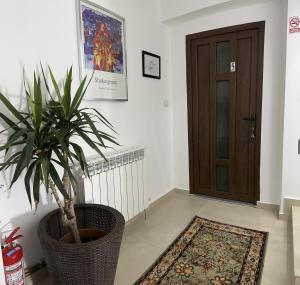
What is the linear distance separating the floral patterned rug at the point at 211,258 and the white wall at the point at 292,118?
2.12 feet

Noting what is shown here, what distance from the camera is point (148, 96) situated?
296cm

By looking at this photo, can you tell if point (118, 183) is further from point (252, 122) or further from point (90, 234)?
point (252, 122)

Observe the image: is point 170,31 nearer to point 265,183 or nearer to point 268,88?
point 268,88

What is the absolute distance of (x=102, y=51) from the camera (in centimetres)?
224

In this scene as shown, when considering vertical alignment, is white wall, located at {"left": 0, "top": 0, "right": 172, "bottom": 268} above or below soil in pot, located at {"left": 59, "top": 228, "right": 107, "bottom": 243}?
above

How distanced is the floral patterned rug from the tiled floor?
82 mm

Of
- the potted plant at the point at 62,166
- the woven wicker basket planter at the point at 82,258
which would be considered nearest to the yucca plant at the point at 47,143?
the potted plant at the point at 62,166

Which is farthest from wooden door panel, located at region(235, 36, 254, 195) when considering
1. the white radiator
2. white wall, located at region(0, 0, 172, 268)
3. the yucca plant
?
the yucca plant

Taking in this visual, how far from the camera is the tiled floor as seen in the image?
1896 mm

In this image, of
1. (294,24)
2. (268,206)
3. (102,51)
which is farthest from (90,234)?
(294,24)

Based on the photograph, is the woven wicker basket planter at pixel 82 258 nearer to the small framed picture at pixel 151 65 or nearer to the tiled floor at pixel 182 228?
the tiled floor at pixel 182 228

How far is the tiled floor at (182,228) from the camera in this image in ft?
6.22

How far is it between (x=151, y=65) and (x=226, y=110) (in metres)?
1.09

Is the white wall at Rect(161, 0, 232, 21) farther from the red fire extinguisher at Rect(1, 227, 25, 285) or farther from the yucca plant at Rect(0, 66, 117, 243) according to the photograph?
the red fire extinguisher at Rect(1, 227, 25, 285)
